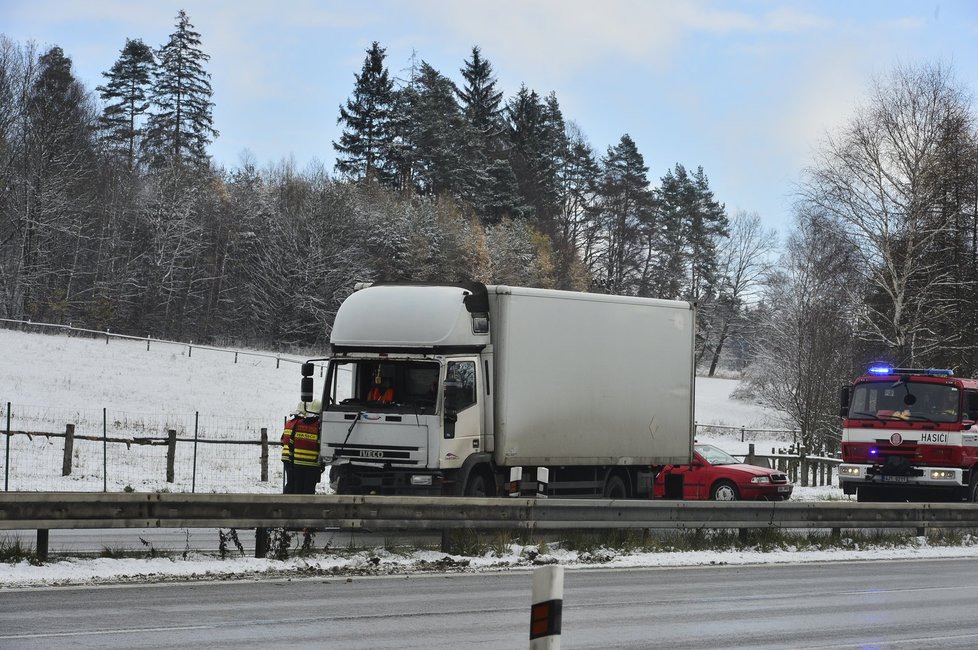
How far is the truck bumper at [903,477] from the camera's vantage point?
24.0m

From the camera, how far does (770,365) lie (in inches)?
2539

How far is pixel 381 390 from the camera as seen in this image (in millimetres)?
17797

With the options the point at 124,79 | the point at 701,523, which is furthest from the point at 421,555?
the point at 124,79

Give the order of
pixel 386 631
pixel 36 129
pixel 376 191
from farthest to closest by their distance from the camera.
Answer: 1. pixel 376 191
2. pixel 36 129
3. pixel 386 631

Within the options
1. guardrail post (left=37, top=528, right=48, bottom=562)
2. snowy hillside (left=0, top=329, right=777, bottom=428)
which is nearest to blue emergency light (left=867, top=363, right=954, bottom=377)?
guardrail post (left=37, top=528, right=48, bottom=562)

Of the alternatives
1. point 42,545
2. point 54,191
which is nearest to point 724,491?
point 42,545

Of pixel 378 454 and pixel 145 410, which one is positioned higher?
pixel 378 454

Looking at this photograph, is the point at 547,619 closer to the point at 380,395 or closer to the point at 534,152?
the point at 380,395

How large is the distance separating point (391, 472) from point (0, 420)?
67.6 ft

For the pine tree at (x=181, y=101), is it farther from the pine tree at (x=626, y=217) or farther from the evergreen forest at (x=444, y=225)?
the pine tree at (x=626, y=217)

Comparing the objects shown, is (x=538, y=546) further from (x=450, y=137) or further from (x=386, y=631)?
(x=450, y=137)

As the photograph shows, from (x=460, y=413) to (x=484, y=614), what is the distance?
22.9 ft

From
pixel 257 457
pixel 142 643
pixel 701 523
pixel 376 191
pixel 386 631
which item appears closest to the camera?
pixel 142 643

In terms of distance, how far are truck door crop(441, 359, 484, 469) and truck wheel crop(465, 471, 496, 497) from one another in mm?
442
